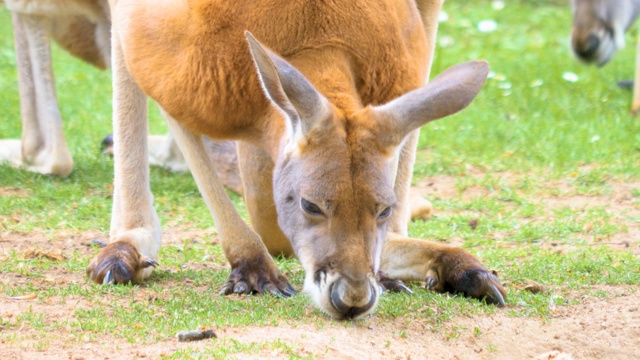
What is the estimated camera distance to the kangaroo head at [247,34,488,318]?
2.75 metres

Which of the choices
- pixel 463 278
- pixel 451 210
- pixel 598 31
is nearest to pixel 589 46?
pixel 598 31

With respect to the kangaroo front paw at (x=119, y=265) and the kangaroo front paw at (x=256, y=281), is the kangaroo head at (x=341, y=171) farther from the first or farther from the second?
the kangaroo front paw at (x=119, y=265)

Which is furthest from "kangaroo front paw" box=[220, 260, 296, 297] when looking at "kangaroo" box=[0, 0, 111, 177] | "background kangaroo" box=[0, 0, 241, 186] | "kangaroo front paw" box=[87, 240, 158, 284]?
"kangaroo" box=[0, 0, 111, 177]

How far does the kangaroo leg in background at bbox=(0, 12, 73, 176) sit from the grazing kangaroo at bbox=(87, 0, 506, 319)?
1442mm

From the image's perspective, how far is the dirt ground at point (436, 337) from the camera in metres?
2.69

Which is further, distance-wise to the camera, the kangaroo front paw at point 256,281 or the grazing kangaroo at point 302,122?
the kangaroo front paw at point 256,281

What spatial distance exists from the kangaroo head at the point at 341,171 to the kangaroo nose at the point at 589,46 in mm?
3996

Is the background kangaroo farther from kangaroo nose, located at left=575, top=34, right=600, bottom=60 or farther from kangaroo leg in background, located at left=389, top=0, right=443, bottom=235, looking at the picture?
kangaroo nose, located at left=575, top=34, right=600, bottom=60

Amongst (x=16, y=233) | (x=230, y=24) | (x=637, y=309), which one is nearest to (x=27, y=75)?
(x=16, y=233)

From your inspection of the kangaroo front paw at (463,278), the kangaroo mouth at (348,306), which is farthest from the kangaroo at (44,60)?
the kangaroo mouth at (348,306)

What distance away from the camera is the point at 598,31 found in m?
6.74

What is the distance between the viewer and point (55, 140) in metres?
5.09

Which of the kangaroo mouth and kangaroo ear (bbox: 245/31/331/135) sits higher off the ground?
kangaroo ear (bbox: 245/31/331/135)

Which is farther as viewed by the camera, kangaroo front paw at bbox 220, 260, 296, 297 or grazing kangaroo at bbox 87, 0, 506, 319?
kangaroo front paw at bbox 220, 260, 296, 297
